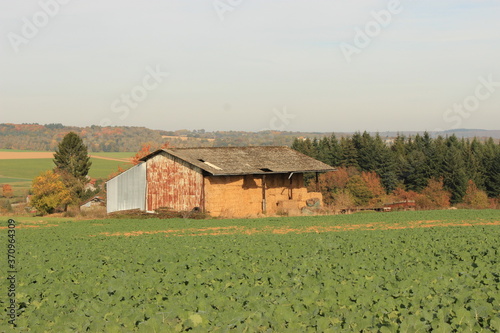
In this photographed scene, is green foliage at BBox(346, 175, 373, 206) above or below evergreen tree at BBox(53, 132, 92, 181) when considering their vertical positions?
below

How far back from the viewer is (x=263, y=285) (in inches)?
503

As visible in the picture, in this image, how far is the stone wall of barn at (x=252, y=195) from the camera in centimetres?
3984

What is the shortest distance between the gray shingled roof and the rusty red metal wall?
2.17 feet

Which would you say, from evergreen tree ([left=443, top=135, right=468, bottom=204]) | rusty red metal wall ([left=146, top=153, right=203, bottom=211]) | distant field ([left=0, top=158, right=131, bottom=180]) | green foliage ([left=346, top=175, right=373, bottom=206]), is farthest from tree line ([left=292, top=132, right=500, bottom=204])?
rusty red metal wall ([left=146, top=153, right=203, bottom=211])

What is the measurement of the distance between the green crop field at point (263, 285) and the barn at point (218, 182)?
669 inches

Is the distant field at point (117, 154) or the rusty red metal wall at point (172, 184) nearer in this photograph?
the rusty red metal wall at point (172, 184)

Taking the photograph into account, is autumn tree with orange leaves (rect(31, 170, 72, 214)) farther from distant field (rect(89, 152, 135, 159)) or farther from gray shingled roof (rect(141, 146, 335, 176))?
distant field (rect(89, 152, 135, 159))

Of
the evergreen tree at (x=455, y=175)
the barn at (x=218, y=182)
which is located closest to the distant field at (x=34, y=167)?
the evergreen tree at (x=455, y=175)

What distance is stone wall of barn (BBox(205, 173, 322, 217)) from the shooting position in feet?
131

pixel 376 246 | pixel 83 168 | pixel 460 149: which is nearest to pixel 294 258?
pixel 376 246

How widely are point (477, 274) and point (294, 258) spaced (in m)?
5.07

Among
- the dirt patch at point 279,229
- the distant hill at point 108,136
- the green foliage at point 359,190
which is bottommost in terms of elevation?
the green foliage at point 359,190

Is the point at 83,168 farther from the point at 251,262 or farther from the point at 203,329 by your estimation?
the point at 203,329

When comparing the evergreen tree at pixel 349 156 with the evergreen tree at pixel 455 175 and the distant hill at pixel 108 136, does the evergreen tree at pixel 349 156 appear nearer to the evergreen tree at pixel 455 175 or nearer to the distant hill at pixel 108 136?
the evergreen tree at pixel 455 175
